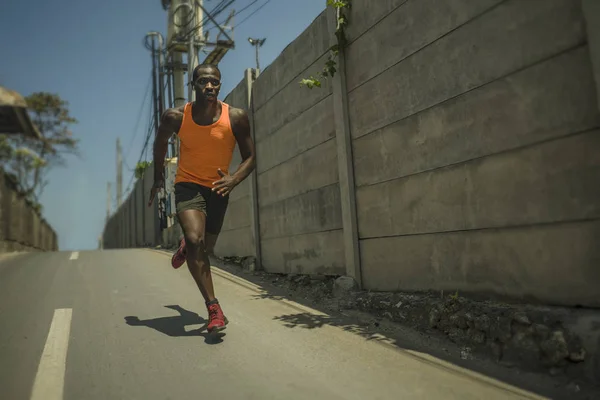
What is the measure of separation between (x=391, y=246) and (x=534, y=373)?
178 cm

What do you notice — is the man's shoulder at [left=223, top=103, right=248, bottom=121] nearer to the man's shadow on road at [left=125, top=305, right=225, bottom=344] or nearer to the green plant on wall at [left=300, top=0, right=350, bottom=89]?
the green plant on wall at [left=300, top=0, right=350, bottom=89]

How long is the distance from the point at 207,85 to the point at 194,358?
2090 millimetres

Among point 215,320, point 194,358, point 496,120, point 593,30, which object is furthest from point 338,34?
point 194,358

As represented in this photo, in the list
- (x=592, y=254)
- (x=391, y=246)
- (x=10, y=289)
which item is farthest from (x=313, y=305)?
(x=10, y=289)

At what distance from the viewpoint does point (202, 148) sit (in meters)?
3.67

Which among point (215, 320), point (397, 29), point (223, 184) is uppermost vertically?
point (397, 29)

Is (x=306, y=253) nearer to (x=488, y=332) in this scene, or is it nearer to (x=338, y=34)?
(x=338, y=34)

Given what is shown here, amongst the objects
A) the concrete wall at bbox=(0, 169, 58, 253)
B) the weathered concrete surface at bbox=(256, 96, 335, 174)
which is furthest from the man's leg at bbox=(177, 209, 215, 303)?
the concrete wall at bbox=(0, 169, 58, 253)

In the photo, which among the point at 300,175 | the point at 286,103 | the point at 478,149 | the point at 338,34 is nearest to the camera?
the point at 478,149

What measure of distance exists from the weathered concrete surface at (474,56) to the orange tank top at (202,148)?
159 cm

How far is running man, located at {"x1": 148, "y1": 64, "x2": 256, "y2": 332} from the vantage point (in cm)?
354

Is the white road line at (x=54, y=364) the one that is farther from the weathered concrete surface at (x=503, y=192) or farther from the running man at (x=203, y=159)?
the weathered concrete surface at (x=503, y=192)

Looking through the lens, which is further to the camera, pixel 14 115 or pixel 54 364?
pixel 14 115

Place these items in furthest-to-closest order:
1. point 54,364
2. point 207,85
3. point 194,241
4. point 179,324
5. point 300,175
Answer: point 300,175 → point 179,324 → point 207,85 → point 194,241 → point 54,364
